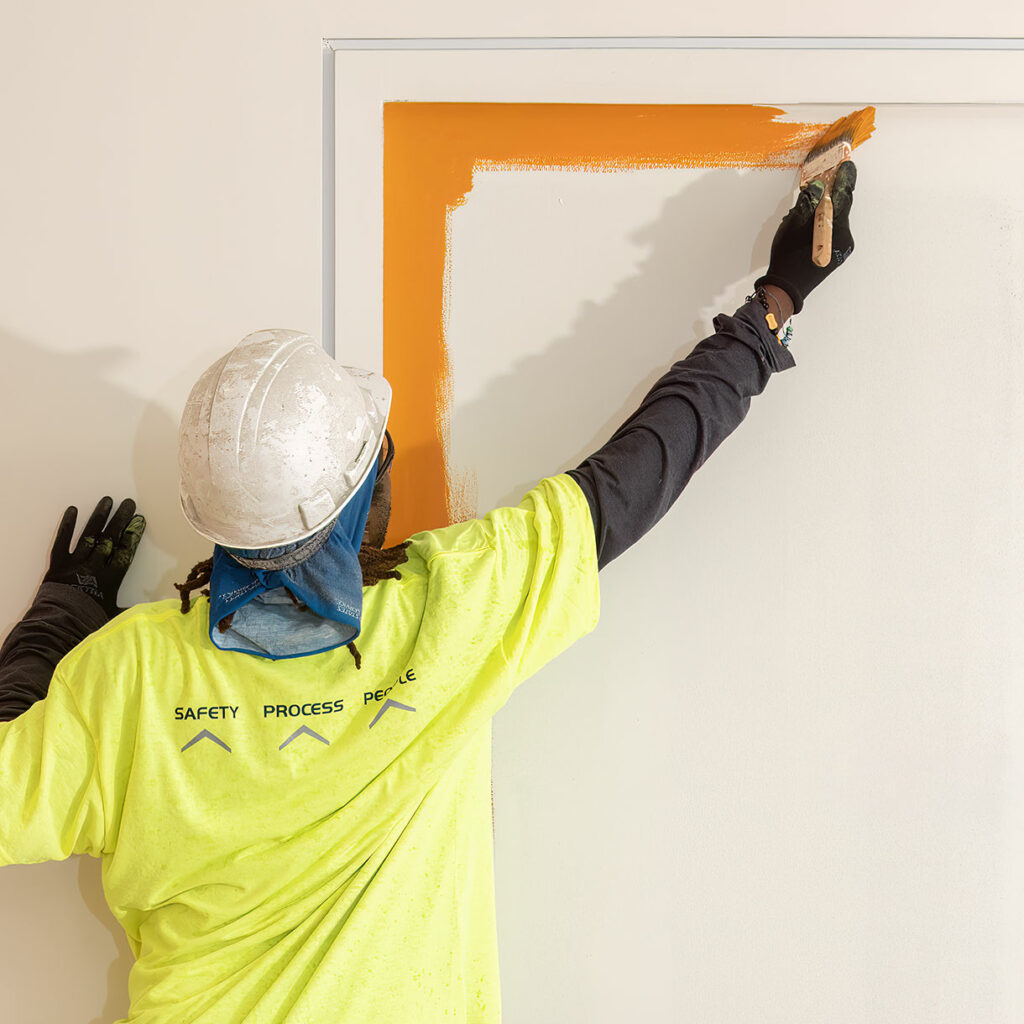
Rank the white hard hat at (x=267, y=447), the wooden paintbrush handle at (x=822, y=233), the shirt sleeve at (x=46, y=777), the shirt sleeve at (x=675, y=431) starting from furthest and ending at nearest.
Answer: the wooden paintbrush handle at (x=822, y=233) → the shirt sleeve at (x=675, y=431) → the shirt sleeve at (x=46, y=777) → the white hard hat at (x=267, y=447)

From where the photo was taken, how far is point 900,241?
1.33 metres

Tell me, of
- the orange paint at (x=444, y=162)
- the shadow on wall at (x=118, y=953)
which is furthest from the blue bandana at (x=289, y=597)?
the shadow on wall at (x=118, y=953)

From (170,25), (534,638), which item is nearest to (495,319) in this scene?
(534,638)

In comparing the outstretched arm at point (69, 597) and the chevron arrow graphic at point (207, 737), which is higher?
the outstretched arm at point (69, 597)

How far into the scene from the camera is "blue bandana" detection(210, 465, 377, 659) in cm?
90

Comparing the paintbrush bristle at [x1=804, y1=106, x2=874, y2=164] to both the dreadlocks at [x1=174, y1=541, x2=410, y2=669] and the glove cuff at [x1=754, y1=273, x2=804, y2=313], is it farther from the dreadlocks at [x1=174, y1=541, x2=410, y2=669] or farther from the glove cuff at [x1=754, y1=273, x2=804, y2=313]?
the dreadlocks at [x1=174, y1=541, x2=410, y2=669]

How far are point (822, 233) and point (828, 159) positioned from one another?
131 mm

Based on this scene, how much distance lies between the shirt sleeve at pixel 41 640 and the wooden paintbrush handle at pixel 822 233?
1166 millimetres

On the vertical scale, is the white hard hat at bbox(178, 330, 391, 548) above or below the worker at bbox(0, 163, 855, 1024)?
above

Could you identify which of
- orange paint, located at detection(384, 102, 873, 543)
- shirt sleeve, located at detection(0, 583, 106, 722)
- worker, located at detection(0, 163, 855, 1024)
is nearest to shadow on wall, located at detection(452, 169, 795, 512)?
orange paint, located at detection(384, 102, 873, 543)

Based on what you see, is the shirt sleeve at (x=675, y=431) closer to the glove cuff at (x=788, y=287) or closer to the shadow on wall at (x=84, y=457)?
the glove cuff at (x=788, y=287)

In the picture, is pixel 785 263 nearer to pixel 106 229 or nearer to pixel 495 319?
pixel 495 319

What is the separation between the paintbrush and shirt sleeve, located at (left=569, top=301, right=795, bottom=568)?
0.14 metres

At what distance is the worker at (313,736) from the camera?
93 cm
